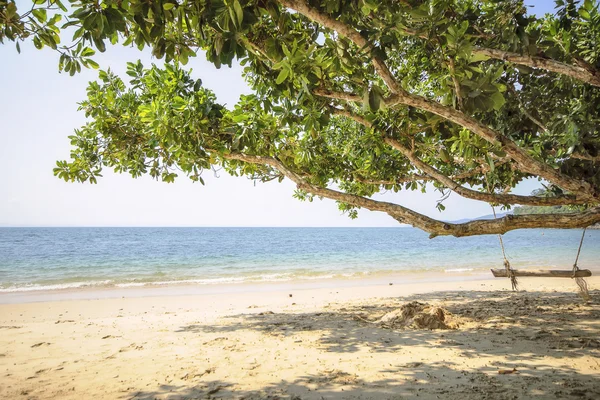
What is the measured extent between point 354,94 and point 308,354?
3006 mm

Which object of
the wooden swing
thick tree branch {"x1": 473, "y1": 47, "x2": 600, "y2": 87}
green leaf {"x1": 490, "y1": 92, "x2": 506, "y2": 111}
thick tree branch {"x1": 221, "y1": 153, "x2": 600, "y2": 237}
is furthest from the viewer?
the wooden swing

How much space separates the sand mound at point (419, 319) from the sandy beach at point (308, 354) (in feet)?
0.20

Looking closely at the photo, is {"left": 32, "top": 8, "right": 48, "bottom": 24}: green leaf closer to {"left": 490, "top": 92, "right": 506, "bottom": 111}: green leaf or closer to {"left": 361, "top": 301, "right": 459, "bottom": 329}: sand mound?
{"left": 490, "top": 92, "right": 506, "bottom": 111}: green leaf

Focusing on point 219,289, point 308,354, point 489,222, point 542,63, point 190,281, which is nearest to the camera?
point 542,63

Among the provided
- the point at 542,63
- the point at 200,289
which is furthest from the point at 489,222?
the point at 200,289

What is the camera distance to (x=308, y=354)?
4.28 meters

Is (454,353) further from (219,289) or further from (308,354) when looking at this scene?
(219,289)

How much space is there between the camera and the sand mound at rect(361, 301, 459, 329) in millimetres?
5418

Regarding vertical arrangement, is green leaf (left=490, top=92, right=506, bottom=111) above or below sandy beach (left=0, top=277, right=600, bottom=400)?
above

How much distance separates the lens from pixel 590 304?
23.1 ft

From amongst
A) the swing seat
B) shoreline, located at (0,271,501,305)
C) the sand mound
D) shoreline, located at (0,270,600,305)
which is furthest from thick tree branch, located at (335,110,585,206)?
shoreline, located at (0,271,501,305)

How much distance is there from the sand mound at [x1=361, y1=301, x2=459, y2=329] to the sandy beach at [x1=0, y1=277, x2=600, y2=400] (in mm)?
60

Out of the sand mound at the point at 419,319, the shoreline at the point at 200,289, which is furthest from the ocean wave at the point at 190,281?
the sand mound at the point at 419,319

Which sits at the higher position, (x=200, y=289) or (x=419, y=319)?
(x=419, y=319)
